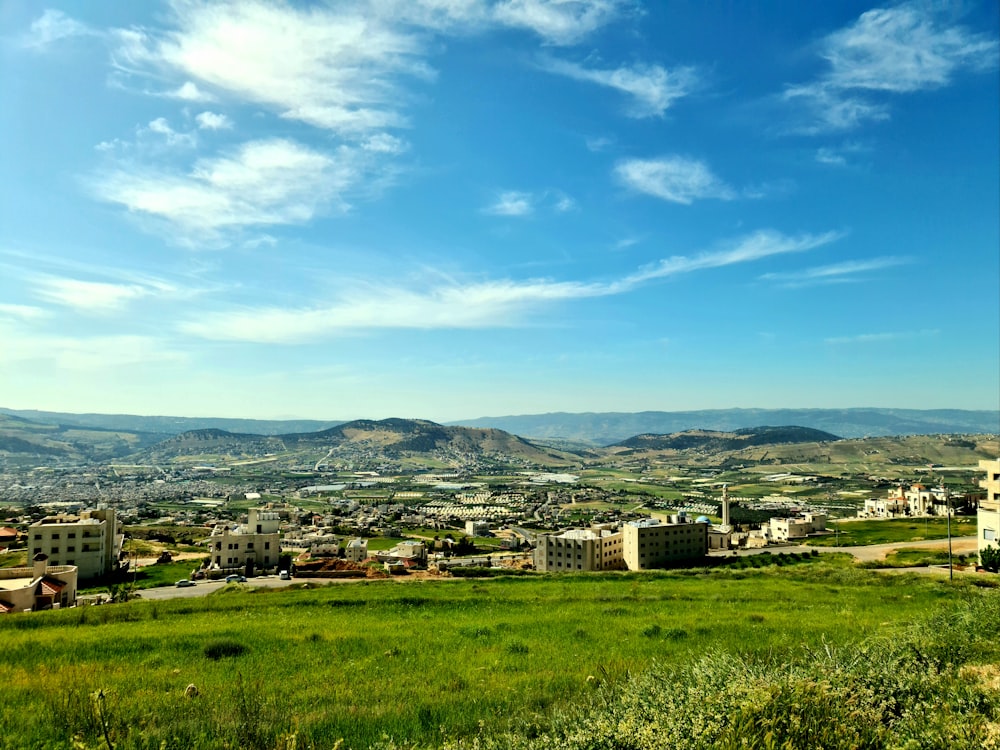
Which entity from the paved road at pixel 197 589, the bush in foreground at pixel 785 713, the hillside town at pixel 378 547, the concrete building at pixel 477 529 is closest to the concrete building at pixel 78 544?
the hillside town at pixel 378 547

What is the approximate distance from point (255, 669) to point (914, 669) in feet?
42.1

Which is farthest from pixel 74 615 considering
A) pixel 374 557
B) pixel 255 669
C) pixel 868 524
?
pixel 868 524

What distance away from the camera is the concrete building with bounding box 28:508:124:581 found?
56.0 metres

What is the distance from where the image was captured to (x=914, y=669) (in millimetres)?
9195

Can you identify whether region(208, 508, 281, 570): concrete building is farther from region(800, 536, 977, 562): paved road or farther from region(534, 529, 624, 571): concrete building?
region(800, 536, 977, 562): paved road

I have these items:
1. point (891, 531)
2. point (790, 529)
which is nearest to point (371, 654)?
point (790, 529)

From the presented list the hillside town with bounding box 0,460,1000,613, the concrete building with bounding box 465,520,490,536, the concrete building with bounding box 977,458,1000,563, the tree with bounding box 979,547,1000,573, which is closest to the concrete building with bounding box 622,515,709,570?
the hillside town with bounding box 0,460,1000,613

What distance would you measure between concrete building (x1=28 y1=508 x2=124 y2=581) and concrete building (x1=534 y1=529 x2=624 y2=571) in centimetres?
4616

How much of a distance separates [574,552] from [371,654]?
186ft

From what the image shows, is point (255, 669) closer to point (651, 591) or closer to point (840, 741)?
point (840, 741)

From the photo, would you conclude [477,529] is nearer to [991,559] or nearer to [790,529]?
[790,529]

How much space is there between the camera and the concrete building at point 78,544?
56.0 meters

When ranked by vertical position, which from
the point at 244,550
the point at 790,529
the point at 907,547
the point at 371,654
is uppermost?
the point at 371,654

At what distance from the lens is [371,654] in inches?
595
